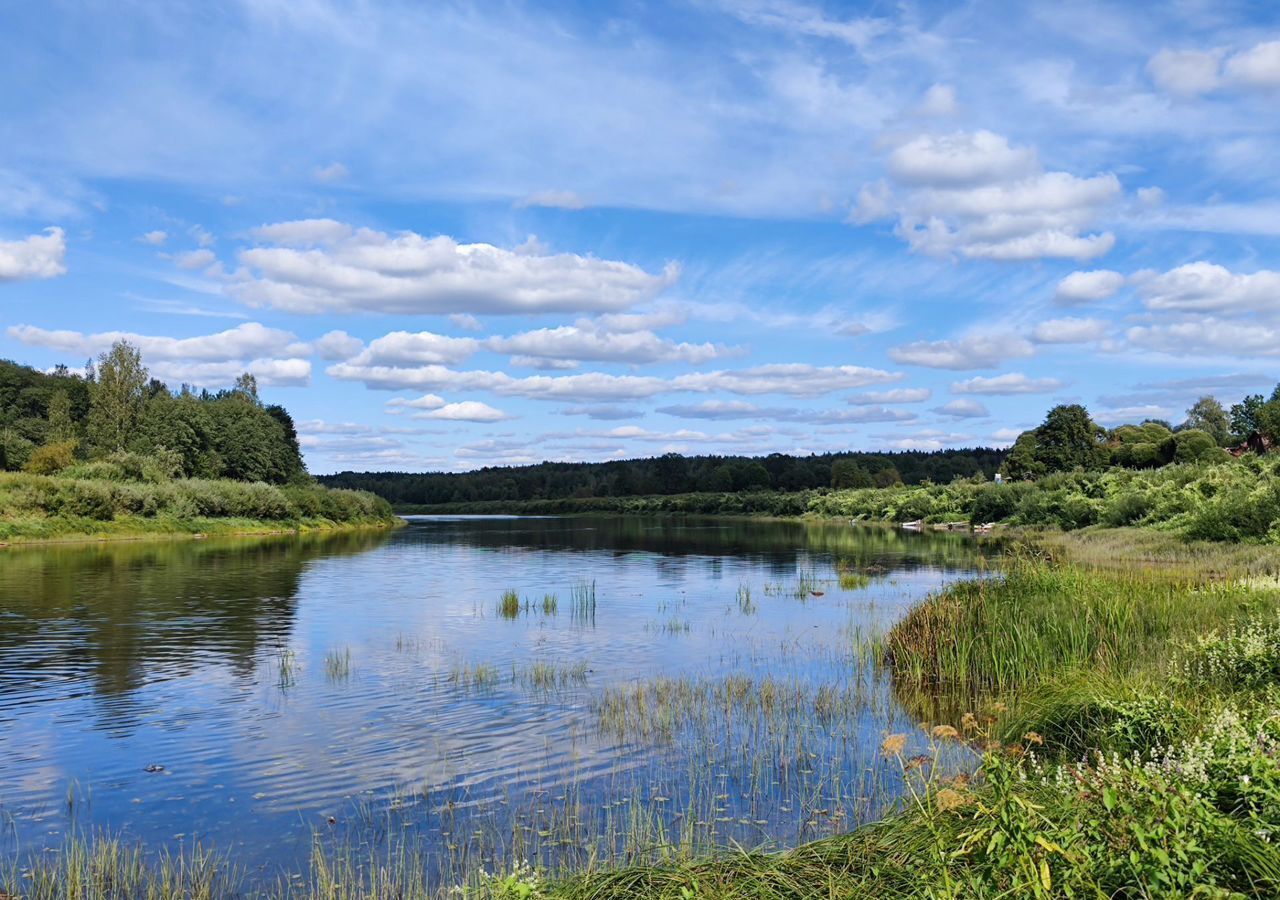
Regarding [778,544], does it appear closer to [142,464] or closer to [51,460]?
[142,464]

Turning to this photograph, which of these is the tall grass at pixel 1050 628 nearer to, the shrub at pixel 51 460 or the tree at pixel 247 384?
the shrub at pixel 51 460

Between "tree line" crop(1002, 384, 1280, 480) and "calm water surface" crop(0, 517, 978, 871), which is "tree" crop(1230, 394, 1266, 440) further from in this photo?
"calm water surface" crop(0, 517, 978, 871)

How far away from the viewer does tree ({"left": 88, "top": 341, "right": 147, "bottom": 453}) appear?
Answer: 9788 centimetres

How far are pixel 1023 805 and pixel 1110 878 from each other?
2.01ft

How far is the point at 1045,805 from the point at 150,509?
7632cm

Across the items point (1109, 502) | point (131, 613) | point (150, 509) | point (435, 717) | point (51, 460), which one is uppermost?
point (51, 460)

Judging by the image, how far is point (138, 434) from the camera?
319 ft

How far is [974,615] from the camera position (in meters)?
20.4

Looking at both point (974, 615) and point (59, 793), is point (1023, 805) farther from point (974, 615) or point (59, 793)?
point (974, 615)

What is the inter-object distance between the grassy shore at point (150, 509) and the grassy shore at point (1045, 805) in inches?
2297

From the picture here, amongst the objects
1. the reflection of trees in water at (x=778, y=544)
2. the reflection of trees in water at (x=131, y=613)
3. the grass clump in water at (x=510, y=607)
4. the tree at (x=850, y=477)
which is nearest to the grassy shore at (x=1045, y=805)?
the reflection of trees in water at (x=131, y=613)

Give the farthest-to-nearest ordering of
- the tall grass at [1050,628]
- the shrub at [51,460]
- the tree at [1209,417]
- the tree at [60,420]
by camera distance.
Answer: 1. the tree at [1209,417]
2. the tree at [60,420]
3. the shrub at [51,460]
4. the tall grass at [1050,628]

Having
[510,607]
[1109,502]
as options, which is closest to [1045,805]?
[510,607]

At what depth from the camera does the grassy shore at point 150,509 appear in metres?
61.7
